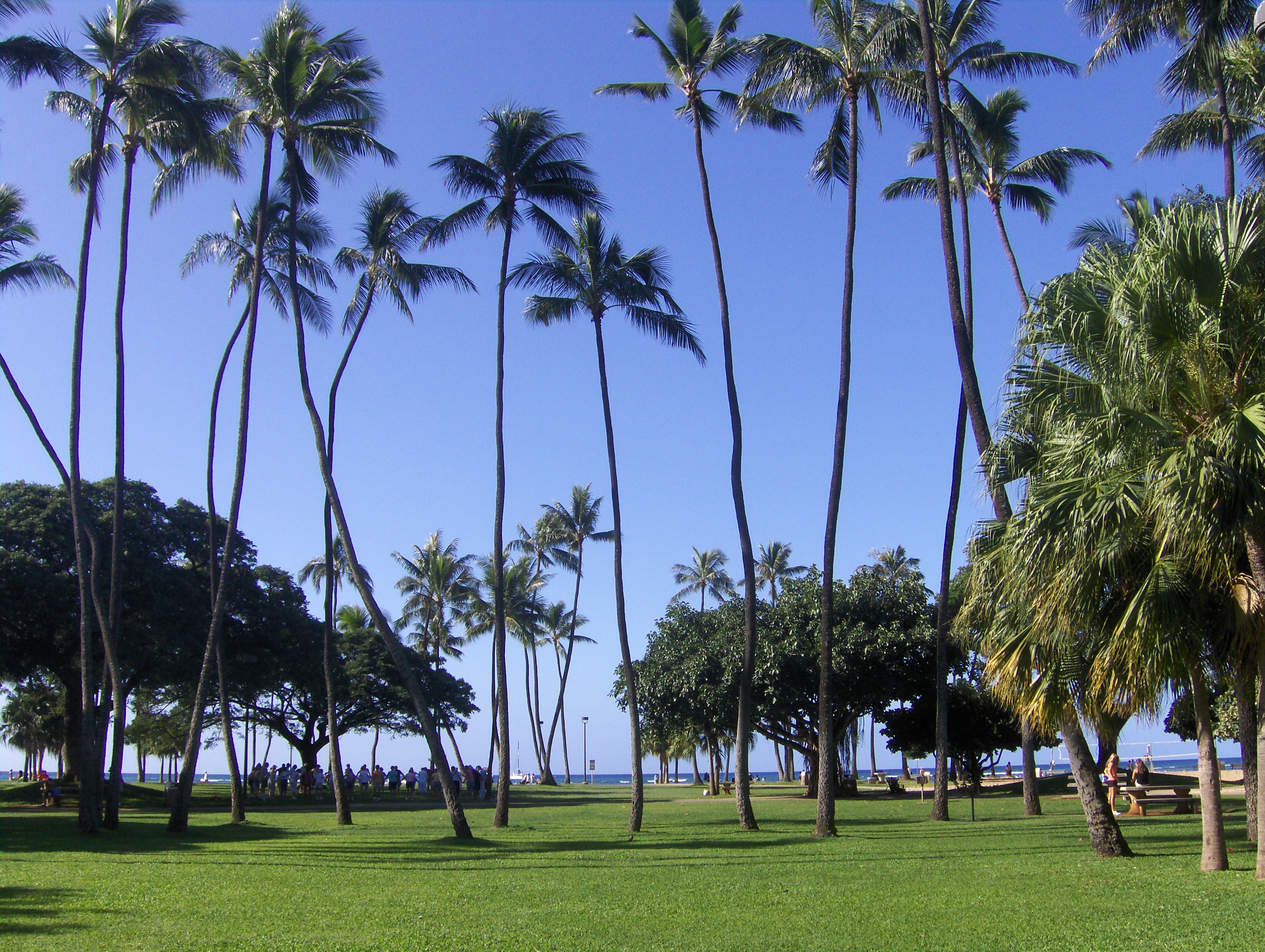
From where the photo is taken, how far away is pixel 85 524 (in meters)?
19.1

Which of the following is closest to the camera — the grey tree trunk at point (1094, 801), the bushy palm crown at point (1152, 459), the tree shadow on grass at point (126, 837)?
the bushy palm crown at point (1152, 459)

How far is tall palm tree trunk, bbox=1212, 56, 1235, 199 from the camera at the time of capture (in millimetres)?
17094

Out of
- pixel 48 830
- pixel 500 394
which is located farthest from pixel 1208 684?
pixel 48 830

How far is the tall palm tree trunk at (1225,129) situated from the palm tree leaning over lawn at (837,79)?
19.3 feet

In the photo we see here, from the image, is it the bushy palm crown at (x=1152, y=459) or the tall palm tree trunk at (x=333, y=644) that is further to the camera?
the tall palm tree trunk at (x=333, y=644)

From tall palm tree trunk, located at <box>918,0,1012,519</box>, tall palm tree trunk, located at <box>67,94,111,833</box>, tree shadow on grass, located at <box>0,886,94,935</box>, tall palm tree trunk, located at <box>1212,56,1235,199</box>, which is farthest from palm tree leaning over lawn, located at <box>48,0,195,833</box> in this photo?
tall palm tree trunk, located at <box>1212,56,1235,199</box>

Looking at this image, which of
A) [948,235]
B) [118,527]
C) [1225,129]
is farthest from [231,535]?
[1225,129]

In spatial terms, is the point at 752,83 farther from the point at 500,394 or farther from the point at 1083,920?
the point at 1083,920

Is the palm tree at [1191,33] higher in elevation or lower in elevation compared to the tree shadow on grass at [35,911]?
higher

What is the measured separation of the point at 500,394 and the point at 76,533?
9.48 meters

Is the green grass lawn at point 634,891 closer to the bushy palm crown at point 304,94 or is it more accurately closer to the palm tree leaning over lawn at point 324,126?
the palm tree leaning over lawn at point 324,126

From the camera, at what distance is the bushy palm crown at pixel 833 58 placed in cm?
1933

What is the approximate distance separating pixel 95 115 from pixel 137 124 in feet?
2.58

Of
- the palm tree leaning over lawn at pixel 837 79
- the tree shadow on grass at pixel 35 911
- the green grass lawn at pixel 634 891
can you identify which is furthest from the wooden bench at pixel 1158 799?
the tree shadow on grass at pixel 35 911
